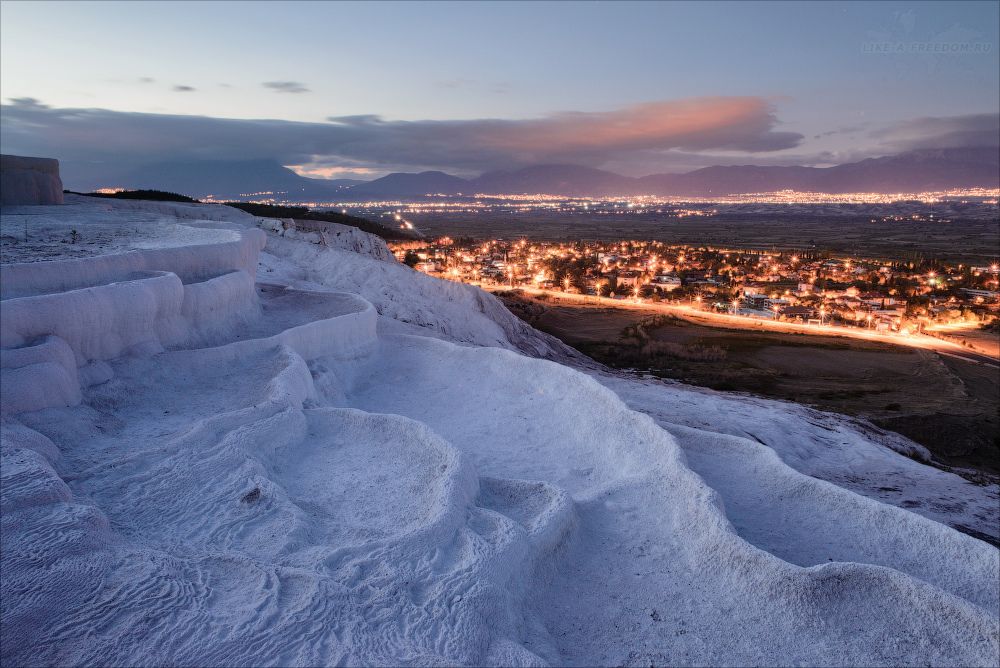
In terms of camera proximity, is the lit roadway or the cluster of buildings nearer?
the lit roadway

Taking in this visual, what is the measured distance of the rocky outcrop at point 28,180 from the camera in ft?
73.5

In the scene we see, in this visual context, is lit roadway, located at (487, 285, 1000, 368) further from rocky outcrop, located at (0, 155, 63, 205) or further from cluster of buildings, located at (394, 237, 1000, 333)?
rocky outcrop, located at (0, 155, 63, 205)

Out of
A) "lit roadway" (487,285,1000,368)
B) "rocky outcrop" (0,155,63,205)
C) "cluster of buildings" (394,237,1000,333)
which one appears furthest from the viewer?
"cluster of buildings" (394,237,1000,333)

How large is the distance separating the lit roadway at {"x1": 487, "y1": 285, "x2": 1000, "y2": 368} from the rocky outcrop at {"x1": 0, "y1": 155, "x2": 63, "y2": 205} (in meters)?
38.9

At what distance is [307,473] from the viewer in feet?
30.6

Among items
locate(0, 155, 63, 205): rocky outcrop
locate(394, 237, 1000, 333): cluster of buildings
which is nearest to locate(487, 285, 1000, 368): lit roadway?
locate(394, 237, 1000, 333): cluster of buildings

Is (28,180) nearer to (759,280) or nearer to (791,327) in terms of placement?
(791,327)

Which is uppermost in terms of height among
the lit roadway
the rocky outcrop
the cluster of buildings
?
the rocky outcrop

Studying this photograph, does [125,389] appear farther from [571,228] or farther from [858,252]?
[571,228]

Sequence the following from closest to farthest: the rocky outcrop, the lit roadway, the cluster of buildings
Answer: the rocky outcrop, the lit roadway, the cluster of buildings

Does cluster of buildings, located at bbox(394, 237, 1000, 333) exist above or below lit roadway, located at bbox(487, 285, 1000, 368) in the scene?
above

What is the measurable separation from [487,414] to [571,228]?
140211mm

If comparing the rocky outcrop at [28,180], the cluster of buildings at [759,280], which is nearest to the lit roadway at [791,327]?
the cluster of buildings at [759,280]

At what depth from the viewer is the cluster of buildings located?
4716 cm
